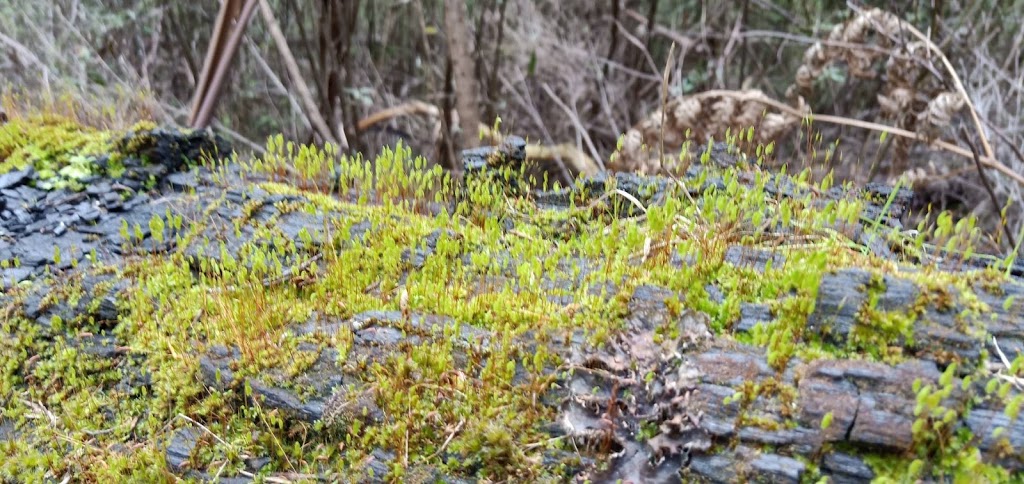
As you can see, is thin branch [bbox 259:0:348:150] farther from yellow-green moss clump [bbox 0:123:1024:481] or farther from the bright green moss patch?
yellow-green moss clump [bbox 0:123:1024:481]

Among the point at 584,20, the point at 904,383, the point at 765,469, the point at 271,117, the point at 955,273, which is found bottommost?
the point at 271,117

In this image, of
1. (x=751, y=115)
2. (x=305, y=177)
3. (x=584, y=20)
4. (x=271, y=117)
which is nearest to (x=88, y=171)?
(x=305, y=177)

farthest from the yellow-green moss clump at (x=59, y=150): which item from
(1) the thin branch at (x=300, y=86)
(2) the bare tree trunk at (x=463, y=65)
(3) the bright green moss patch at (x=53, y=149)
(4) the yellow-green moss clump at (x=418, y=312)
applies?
(2) the bare tree trunk at (x=463, y=65)

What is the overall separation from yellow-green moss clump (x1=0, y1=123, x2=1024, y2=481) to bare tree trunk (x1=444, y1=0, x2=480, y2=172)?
3875 millimetres

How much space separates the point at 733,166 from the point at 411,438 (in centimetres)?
235

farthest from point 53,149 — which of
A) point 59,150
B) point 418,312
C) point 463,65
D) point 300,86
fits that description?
point 463,65

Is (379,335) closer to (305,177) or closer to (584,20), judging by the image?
(305,177)

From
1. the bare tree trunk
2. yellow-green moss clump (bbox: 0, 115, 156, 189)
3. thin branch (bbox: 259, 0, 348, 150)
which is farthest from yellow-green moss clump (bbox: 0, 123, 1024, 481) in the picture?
thin branch (bbox: 259, 0, 348, 150)

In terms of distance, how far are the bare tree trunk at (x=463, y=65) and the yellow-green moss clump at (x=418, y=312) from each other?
3875 mm

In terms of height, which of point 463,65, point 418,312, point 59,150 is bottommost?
point 418,312

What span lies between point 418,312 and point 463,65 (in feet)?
16.6

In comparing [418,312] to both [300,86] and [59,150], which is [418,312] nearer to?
[59,150]

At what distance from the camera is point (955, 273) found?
2.28m

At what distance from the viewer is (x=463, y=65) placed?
7023 millimetres
